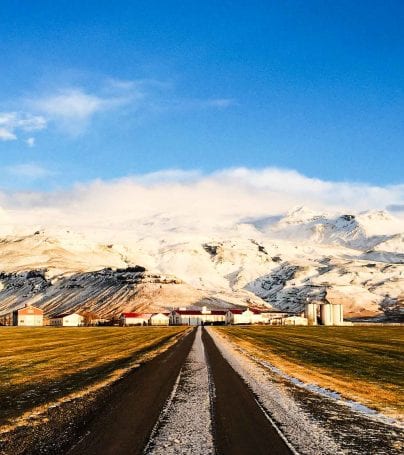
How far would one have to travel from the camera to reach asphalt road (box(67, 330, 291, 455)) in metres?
13.2

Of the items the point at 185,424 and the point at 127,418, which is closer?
the point at 185,424

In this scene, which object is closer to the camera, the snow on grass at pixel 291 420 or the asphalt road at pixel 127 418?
the asphalt road at pixel 127 418

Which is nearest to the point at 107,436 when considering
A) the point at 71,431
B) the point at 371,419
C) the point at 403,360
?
the point at 71,431

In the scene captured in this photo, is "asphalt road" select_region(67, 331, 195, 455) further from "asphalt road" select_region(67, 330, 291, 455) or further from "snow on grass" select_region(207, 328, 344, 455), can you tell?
"snow on grass" select_region(207, 328, 344, 455)

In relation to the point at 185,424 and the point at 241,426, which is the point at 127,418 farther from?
the point at 241,426

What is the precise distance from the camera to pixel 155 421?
16.4 meters

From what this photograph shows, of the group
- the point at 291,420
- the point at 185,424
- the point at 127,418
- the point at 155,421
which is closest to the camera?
the point at 185,424

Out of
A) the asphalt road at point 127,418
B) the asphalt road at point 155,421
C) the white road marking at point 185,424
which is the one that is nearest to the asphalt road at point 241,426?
the asphalt road at point 155,421

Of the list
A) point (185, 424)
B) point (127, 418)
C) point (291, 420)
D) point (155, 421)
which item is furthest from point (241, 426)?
point (127, 418)

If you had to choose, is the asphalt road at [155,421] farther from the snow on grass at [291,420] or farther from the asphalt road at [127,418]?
the snow on grass at [291,420]

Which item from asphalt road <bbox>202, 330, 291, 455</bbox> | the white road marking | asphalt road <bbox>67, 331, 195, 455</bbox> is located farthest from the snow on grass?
asphalt road <bbox>67, 331, 195, 455</bbox>

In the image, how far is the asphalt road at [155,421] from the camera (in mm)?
13211

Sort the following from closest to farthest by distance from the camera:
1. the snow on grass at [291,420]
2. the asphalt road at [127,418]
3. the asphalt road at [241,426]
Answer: the asphalt road at [241,426] → the asphalt road at [127,418] → the snow on grass at [291,420]

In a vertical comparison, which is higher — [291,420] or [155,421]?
[155,421]
